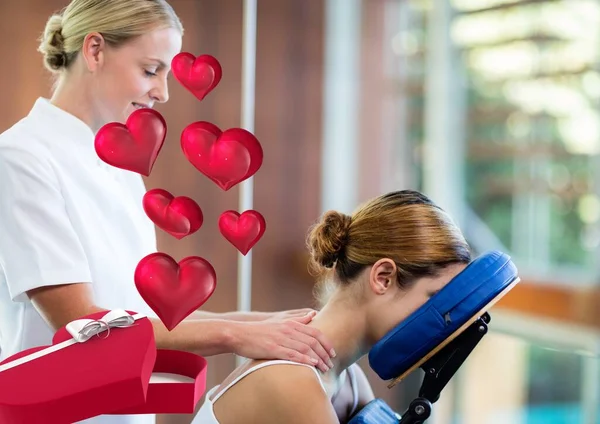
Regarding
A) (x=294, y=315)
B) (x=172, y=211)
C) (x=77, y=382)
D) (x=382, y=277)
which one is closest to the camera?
(x=77, y=382)

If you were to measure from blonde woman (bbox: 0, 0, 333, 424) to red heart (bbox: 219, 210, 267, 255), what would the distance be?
15cm

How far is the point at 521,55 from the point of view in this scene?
4.00 metres

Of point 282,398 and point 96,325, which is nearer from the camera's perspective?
point 96,325

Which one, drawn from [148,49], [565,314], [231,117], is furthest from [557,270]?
[148,49]

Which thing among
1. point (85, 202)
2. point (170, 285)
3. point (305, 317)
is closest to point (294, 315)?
point (305, 317)

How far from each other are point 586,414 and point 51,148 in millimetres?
2674

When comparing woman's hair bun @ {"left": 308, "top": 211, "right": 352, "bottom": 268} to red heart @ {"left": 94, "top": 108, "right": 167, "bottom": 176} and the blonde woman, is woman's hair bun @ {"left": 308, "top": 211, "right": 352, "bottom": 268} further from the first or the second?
red heart @ {"left": 94, "top": 108, "right": 167, "bottom": 176}

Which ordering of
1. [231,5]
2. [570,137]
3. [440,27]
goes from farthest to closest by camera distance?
[440,27] < [570,137] < [231,5]

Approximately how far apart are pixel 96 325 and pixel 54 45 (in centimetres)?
49

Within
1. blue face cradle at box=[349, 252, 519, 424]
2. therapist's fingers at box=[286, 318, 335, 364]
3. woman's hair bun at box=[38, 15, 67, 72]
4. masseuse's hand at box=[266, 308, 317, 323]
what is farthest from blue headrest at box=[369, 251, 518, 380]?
woman's hair bun at box=[38, 15, 67, 72]

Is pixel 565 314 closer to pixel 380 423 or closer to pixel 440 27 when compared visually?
pixel 440 27

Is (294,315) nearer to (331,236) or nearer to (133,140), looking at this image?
(331,236)

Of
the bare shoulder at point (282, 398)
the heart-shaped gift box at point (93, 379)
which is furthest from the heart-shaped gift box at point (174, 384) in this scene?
the bare shoulder at point (282, 398)

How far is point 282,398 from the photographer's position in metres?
1.37
